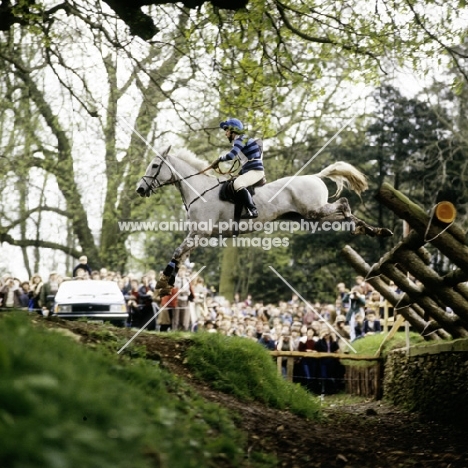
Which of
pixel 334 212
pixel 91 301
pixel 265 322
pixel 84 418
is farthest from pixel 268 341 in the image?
pixel 84 418

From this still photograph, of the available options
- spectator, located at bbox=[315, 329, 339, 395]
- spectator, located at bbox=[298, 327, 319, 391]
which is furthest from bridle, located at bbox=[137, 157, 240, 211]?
spectator, located at bbox=[315, 329, 339, 395]

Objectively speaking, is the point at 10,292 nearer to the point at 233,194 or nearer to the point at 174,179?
the point at 174,179

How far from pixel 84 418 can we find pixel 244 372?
19.5ft

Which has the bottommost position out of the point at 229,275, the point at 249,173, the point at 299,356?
the point at 299,356

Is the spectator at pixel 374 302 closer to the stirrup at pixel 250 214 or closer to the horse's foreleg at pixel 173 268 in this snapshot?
the stirrup at pixel 250 214

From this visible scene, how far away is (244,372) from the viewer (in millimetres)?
9523

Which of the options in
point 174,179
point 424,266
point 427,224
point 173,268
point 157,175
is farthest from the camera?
point 174,179

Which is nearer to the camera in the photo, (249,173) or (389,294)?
(249,173)

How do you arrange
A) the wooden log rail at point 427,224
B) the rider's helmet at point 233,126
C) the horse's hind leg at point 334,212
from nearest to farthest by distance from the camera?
1. the wooden log rail at point 427,224
2. the rider's helmet at point 233,126
3. the horse's hind leg at point 334,212

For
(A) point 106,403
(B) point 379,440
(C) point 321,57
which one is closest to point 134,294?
(C) point 321,57

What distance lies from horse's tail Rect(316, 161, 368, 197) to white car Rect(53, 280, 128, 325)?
6639 mm

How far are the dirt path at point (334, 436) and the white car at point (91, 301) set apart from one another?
17.8 feet

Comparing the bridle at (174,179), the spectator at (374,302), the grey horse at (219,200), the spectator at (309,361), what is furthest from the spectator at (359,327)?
the bridle at (174,179)

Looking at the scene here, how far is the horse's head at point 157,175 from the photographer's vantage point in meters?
9.17
